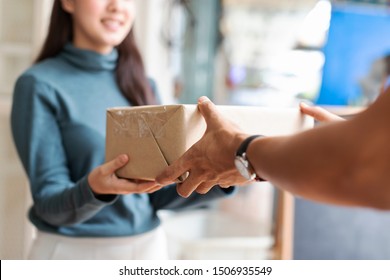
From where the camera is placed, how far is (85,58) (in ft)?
4.41

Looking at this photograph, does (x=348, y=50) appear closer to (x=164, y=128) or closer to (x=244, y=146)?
(x=164, y=128)

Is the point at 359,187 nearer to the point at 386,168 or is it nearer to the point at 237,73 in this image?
the point at 386,168

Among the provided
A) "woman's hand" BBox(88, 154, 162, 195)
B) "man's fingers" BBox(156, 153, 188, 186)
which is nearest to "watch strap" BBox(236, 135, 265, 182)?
"man's fingers" BBox(156, 153, 188, 186)

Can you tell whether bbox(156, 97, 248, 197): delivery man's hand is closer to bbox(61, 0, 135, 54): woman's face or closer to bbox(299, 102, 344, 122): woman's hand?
bbox(299, 102, 344, 122): woman's hand

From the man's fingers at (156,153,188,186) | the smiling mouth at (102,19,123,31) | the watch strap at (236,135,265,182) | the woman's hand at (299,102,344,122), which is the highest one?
the smiling mouth at (102,19,123,31)

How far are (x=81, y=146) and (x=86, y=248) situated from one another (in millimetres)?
227

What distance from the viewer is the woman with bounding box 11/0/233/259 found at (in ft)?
3.95

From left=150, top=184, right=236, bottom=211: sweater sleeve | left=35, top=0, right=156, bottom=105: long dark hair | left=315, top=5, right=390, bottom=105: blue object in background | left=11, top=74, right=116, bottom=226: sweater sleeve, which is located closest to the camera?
left=11, top=74, right=116, bottom=226: sweater sleeve

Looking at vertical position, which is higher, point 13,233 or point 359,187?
point 359,187

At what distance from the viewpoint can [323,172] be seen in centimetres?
68

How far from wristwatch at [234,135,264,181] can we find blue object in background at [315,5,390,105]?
1674 millimetres
